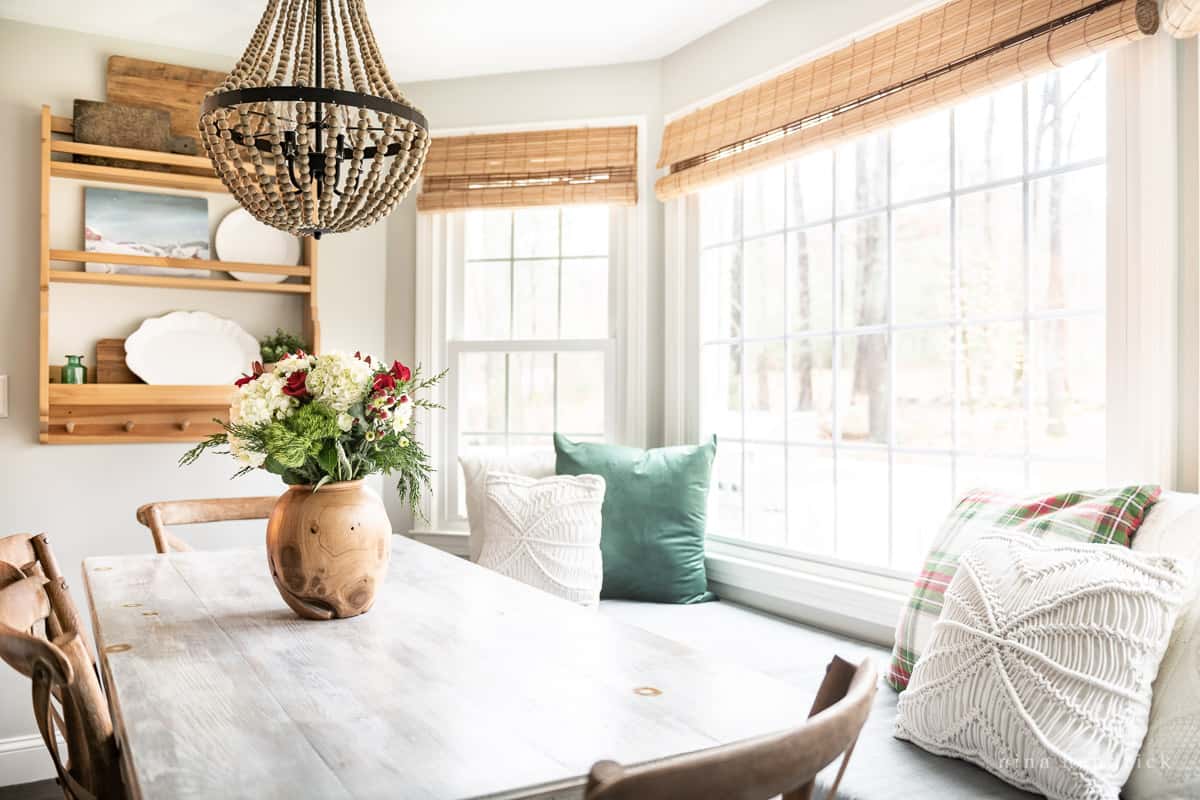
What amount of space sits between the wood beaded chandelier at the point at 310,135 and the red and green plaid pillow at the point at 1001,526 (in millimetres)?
1451

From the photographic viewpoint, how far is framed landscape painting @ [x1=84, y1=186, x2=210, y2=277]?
3408mm

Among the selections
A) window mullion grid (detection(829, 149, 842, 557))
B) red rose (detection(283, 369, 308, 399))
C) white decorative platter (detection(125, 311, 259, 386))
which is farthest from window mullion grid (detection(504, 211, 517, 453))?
red rose (detection(283, 369, 308, 399))

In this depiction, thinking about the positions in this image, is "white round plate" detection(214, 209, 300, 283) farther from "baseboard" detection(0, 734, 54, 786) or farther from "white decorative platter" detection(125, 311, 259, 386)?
"baseboard" detection(0, 734, 54, 786)

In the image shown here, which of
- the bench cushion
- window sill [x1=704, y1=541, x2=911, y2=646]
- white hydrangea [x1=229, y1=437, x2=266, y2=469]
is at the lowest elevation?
the bench cushion

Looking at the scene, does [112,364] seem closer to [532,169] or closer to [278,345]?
[278,345]

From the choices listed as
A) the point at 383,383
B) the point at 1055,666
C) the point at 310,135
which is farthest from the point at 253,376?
the point at 1055,666

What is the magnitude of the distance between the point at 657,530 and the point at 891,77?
5.21 feet

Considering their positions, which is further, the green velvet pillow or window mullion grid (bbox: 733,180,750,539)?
window mullion grid (bbox: 733,180,750,539)

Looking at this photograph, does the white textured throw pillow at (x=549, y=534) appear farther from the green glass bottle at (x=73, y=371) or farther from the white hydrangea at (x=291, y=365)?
the green glass bottle at (x=73, y=371)

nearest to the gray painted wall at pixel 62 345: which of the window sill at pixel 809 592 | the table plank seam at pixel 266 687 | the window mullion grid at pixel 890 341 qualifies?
the table plank seam at pixel 266 687

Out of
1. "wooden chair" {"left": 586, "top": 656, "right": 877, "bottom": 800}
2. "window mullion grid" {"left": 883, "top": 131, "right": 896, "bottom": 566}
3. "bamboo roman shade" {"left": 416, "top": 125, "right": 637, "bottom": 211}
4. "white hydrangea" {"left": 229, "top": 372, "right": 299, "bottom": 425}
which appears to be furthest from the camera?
"bamboo roman shade" {"left": 416, "top": 125, "right": 637, "bottom": 211}

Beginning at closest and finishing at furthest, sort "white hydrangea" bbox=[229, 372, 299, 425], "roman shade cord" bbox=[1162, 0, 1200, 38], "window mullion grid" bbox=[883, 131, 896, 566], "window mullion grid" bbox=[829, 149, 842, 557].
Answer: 1. "white hydrangea" bbox=[229, 372, 299, 425]
2. "roman shade cord" bbox=[1162, 0, 1200, 38]
3. "window mullion grid" bbox=[883, 131, 896, 566]
4. "window mullion grid" bbox=[829, 149, 842, 557]

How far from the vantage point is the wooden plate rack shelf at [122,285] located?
3211 mm

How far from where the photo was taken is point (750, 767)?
783 mm
